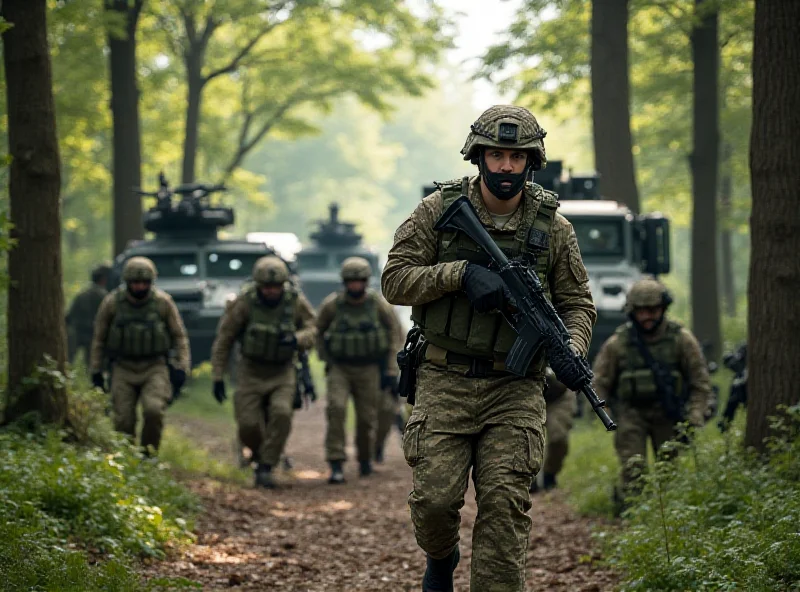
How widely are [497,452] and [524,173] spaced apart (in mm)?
1206

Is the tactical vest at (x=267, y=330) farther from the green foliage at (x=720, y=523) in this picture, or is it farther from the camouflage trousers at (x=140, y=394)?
the green foliage at (x=720, y=523)

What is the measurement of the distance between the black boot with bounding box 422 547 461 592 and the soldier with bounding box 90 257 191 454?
5547 millimetres

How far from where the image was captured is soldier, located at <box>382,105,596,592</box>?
16.3 ft

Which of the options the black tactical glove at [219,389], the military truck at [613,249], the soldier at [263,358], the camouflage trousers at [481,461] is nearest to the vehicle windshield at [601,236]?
the military truck at [613,249]

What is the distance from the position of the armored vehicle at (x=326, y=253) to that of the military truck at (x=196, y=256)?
7.62 meters

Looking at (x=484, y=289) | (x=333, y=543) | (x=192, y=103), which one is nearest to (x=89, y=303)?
(x=192, y=103)

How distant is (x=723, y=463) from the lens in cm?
759

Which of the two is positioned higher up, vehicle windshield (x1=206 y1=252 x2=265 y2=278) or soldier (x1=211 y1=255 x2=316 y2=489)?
vehicle windshield (x1=206 y1=252 x2=265 y2=278)

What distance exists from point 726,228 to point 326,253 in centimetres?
859

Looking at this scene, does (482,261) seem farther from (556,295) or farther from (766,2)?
(766,2)

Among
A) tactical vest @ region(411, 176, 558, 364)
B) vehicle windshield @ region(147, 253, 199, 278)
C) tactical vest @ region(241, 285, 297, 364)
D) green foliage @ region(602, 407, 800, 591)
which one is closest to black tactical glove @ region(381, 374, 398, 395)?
tactical vest @ region(241, 285, 297, 364)

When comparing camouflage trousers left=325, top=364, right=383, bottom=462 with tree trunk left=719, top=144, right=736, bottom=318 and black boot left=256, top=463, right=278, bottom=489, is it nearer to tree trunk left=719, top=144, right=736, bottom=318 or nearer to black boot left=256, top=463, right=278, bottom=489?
black boot left=256, top=463, right=278, bottom=489

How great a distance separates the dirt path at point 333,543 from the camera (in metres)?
6.92

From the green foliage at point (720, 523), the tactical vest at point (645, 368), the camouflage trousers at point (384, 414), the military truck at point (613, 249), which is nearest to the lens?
the green foliage at point (720, 523)
